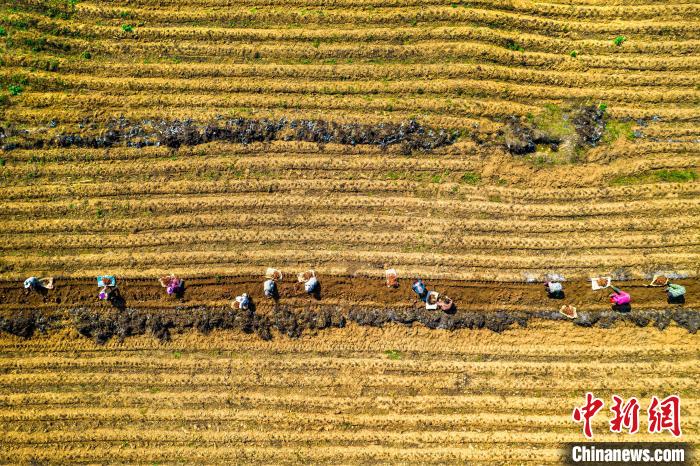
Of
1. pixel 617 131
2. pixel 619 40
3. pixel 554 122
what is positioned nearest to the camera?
pixel 617 131

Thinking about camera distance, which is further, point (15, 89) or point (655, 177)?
point (15, 89)

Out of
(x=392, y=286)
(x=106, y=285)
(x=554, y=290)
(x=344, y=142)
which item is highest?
(x=344, y=142)

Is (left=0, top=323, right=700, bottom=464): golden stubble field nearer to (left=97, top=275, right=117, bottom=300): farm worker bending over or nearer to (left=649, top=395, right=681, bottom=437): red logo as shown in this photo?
(left=649, top=395, right=681, bottom=437): red logo

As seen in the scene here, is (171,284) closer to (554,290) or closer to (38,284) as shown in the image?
(38,284)

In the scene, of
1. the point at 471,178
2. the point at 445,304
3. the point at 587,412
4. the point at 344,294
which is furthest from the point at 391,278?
the point at 587,412

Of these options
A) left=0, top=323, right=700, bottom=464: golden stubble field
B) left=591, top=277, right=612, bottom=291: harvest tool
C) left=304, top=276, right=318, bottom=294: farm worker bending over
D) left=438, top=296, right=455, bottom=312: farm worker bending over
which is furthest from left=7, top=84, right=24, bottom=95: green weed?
left=591, top=277, right=612, bottom=291: harvest tool

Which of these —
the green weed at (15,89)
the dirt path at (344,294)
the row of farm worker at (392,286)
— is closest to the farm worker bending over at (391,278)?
the row of farm worker at (392,286)

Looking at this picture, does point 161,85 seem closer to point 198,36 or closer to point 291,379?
point 198,36

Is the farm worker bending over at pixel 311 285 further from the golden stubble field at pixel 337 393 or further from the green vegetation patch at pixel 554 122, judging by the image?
the green vegetation patch at pixel 554 122
